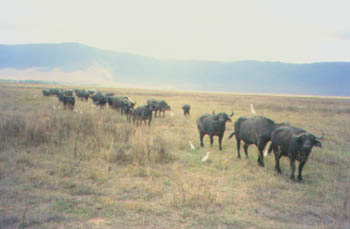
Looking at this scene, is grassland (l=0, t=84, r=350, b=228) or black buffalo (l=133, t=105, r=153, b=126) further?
black buffalo (l=133, t=105, r=153, b=126)

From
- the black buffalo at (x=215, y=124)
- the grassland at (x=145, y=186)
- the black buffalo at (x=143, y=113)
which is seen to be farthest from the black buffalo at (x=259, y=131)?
the black buffalo at (x=143, y=113)

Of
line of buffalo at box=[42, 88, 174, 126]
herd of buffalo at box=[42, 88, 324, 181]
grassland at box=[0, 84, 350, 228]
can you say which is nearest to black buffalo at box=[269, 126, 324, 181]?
herd of buffalo at box=[42, 88, 324, 181]

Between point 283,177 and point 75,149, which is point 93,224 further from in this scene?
point 283,177

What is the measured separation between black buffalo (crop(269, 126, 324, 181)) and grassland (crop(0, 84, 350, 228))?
611mm

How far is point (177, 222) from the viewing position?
4.33 m

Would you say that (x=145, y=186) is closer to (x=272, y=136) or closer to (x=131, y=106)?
(x=272, y=136)

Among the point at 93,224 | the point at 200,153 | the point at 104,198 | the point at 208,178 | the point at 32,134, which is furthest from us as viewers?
the point at 200,153

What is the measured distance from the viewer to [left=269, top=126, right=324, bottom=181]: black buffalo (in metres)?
6.33

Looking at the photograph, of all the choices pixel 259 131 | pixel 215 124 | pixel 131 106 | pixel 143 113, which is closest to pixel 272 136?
pixel 259 131

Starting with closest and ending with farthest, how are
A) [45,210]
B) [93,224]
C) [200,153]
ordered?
[93,224], [45,210], [200,153]

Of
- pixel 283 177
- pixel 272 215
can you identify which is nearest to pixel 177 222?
pixel 272 215

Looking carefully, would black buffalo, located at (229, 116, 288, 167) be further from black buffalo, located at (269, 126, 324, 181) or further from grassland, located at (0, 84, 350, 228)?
grassland, located at (0, 84, 350, 228)

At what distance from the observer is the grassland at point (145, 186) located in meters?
4.41

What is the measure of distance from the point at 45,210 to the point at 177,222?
2.36 m
